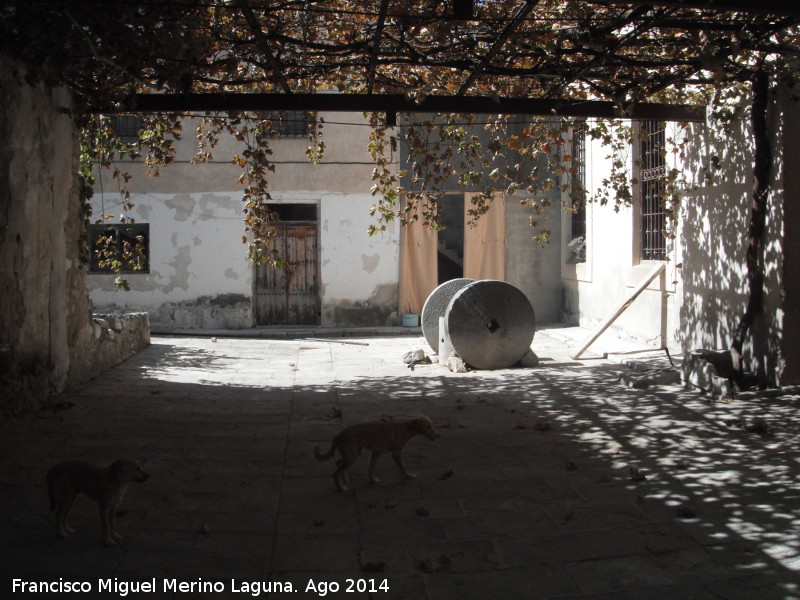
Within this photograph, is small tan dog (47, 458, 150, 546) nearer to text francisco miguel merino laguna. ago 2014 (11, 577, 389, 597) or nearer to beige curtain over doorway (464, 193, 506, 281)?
text francisco miguel merino laguna. ago 2014 (11, 577, 389, 597)

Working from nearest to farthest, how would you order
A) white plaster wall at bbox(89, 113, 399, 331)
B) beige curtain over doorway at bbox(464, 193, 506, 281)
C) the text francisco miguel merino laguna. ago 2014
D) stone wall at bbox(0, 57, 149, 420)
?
the text francisco miguel merino laguna. ago 2014
stone wall at bbox(0, 57, 149, 420)
white plaster wall at bbox(89, 113, 399, 331)
beige curtain over doorway at bbox(464, 193, 506, 281)

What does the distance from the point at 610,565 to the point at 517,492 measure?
3.81 feet

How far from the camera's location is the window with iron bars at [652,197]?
36.4 feet

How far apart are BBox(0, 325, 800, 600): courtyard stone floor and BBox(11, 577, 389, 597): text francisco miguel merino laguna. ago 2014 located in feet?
0.03

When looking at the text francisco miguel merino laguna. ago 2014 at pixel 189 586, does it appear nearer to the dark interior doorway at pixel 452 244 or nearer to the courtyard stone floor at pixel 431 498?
the courtyard stone floor at pixel 431 498

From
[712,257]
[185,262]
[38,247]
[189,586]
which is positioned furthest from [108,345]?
[712,257]

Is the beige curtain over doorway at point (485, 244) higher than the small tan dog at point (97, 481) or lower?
higher

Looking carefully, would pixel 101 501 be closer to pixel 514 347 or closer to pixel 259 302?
pixel 514 347

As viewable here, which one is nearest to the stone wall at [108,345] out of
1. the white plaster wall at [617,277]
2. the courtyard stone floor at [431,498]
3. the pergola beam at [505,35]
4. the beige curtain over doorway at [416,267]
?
the courtyard stone floor at [431,498]

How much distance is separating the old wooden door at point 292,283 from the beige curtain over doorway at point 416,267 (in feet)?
6.35

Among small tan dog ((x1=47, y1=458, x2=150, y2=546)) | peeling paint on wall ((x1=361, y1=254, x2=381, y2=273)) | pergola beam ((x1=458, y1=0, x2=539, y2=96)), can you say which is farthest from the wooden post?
small tan dog ((x1=47, y1=458, x2=150, y2=546))

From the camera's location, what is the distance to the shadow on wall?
7.18 meters

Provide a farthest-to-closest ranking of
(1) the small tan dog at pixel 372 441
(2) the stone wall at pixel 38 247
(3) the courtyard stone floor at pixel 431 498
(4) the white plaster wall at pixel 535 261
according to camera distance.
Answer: (4) the white plaster wall at pixel 535 261, (2) the stone wall at pixel 38 247, (1) the small tan dog at pixel 372 441, (3) the courtyard stone floor at pixel 431 498

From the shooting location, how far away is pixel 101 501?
3.61 meters
